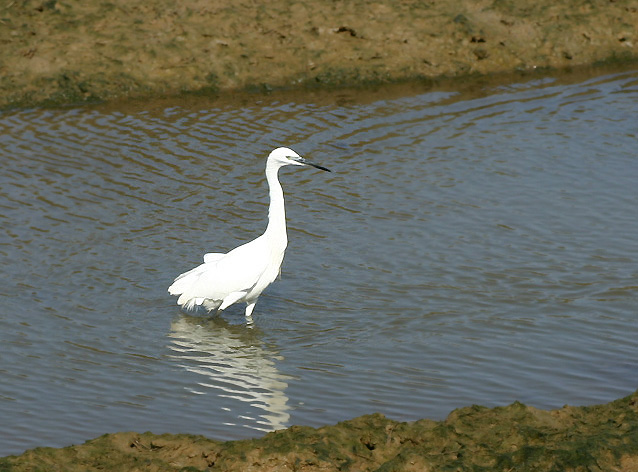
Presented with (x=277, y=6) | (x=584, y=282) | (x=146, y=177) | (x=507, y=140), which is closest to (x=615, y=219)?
(x=584, y=282)

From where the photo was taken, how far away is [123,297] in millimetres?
8656

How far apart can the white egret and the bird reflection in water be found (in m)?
0.25

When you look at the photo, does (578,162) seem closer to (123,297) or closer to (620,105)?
(620,105)

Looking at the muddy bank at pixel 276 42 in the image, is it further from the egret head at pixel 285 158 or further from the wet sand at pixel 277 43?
the egret head at pixel 285 158

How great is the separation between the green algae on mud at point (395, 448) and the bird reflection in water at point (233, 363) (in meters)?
0.89

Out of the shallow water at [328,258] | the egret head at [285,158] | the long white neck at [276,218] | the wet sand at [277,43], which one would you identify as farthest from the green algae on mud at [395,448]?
the wet sand at [277,43]

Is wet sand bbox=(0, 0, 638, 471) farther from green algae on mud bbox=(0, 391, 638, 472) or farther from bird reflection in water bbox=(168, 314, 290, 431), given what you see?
green algae on mud bbox=(0, 391, 638, 472)

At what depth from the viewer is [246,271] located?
834 centimetres

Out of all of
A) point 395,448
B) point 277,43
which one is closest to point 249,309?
point 395,448

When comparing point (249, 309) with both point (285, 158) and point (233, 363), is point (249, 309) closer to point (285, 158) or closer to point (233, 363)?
point (233, 363)

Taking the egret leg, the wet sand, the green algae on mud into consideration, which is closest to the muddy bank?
the wet sand

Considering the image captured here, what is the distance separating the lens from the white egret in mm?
8336

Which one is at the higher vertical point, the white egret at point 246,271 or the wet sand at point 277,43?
the wet sand at point 277,43

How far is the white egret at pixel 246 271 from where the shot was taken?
8.34 metres
